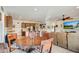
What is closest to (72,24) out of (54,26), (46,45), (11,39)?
(54,26)

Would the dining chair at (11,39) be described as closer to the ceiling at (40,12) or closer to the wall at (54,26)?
the ceiling at (40,12)

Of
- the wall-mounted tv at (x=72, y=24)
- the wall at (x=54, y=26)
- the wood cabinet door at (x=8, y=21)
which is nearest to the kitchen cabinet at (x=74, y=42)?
the wall-mounted tv at (x=72, y=24)

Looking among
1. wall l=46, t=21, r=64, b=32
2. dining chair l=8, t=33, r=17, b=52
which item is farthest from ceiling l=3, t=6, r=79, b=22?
dining chair l=8, t=33, r=17, b=52

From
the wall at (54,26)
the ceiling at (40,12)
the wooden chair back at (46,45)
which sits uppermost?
the ceiling at (40,12)

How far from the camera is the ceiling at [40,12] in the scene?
2.73 meters

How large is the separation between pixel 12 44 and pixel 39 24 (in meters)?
0.66

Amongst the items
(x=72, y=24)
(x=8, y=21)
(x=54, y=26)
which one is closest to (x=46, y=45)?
(x=54, y=26)

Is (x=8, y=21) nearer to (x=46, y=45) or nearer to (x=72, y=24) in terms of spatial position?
(x=46, y=45)

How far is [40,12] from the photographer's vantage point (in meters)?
2.78

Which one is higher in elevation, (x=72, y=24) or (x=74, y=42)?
(x=72, y=24)

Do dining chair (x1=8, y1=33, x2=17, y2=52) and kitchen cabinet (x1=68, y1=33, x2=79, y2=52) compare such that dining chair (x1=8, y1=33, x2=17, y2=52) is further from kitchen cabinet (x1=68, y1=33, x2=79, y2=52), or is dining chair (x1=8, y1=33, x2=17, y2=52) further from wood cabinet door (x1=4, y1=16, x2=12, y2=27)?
kitchen cabinet (x1=68, y1=33, x2=79, y2=52)

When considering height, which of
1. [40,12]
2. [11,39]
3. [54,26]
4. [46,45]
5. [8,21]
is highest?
[40,12]
